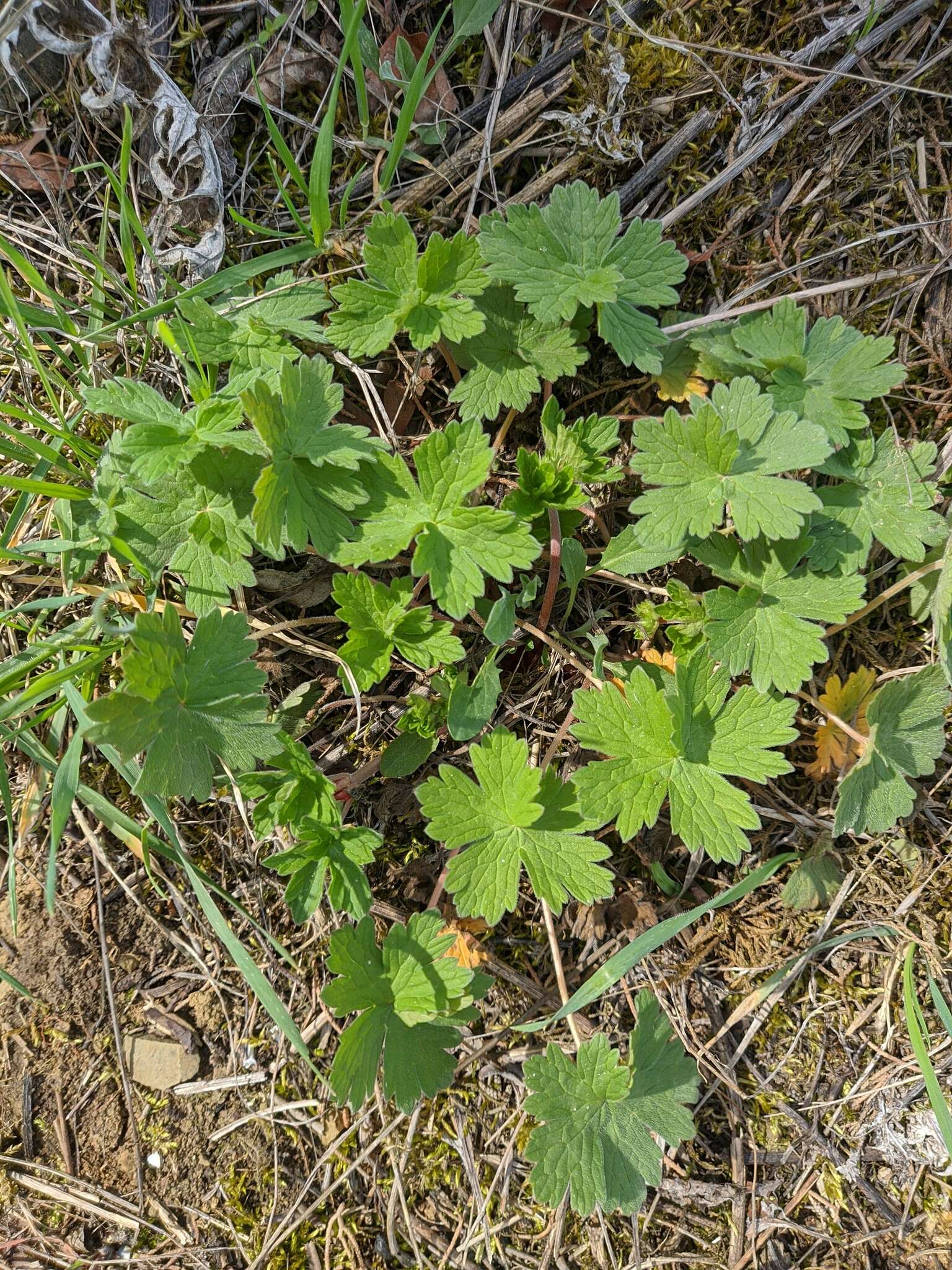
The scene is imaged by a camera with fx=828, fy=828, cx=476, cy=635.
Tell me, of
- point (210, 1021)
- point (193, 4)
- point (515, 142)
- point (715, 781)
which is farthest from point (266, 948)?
point (193, 4)

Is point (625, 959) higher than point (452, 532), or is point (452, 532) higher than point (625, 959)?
point (452, 532)

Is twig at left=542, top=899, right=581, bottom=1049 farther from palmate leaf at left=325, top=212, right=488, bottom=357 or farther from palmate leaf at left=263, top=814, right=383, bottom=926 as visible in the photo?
palmate leaf at left=325, top=212, right=488, bottom=357

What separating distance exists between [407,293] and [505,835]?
4.92 ft

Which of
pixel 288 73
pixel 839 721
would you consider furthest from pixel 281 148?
pixel 839 721

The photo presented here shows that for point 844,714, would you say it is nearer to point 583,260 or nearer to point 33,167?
point 583,260

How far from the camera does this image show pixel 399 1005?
2.24 m

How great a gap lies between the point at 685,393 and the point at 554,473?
494 millimetres

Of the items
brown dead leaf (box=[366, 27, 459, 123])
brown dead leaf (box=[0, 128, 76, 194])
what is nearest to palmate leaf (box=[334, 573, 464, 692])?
brown dead leaf (box=[366, 27, 459, 123])

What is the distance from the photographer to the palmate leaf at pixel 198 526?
2.23 m

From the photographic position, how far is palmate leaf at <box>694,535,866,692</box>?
227 centimetres

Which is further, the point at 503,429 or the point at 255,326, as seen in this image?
the point at 503,429

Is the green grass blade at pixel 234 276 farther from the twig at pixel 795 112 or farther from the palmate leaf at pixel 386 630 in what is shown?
the twig at pixel 795 112

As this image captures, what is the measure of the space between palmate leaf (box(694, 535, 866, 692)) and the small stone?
2036 millimetres

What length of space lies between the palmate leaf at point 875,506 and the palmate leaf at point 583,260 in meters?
0.64
